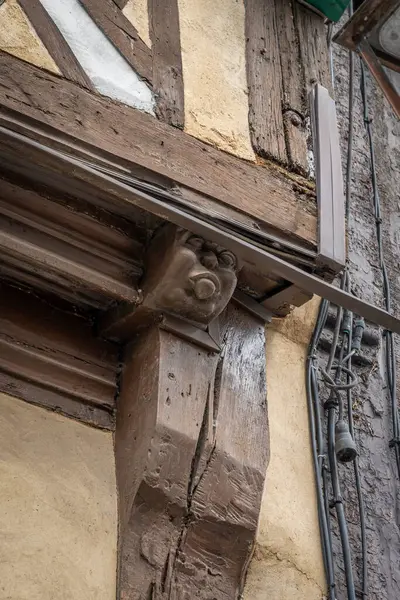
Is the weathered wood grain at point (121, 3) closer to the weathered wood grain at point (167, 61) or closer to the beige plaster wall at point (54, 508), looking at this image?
the weathered wood grain at point (167, 61)

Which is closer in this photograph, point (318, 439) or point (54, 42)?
point (54, 42)

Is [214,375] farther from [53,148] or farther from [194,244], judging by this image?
[53,148]

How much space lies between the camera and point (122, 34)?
297 centimetres

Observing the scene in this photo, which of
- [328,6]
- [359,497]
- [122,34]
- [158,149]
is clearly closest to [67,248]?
[158,149]

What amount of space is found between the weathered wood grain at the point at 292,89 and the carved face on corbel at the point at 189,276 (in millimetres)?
535

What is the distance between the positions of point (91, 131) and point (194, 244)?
15.0 inches

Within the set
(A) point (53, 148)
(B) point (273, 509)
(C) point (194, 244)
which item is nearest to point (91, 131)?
(A) point (53, 148)

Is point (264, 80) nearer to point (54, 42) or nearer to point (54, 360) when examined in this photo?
point (54, 42)

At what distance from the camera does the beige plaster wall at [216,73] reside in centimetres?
295

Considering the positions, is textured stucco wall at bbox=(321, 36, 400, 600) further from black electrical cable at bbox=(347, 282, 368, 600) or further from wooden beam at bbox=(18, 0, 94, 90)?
wooden beam at bbox=(18, 0, 94, 90)

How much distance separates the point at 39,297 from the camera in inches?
106

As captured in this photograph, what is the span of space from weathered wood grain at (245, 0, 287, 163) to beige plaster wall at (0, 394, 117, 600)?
1008 millimetres

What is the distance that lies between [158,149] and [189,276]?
37cm

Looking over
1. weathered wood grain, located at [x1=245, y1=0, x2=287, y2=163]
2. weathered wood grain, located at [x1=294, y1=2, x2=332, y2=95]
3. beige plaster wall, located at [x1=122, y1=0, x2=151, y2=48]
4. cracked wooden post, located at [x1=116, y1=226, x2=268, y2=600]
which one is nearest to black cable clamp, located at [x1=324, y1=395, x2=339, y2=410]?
cracked wooden post, located at [x1=116, y1=226, x2=268, y2=600]
